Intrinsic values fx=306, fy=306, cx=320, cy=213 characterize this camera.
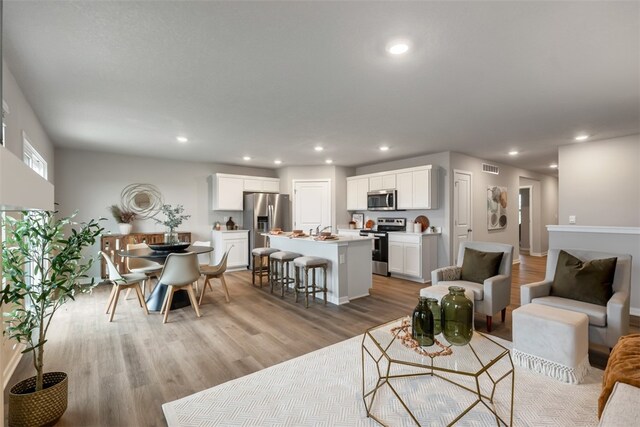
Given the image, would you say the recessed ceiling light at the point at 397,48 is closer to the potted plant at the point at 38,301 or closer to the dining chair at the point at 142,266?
the potted plant at the point at 38,301

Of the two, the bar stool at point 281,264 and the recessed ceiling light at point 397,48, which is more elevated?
the recessed ceiling light at point 397,48

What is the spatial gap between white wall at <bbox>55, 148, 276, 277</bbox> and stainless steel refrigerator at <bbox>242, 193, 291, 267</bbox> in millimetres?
568

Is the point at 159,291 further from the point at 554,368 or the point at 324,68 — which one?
the point at 554,368

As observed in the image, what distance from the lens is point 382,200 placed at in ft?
21.4

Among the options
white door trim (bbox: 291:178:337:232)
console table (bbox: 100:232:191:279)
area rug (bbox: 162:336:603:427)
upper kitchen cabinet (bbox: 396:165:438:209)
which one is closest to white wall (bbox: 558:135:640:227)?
upper kitchen cabinet (bbox: 396:165:438:209)

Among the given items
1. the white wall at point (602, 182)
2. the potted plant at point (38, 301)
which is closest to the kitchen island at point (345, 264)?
the potted plant at point (38, 301)

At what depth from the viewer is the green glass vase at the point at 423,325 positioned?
197cm

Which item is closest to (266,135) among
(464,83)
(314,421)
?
(464,83)

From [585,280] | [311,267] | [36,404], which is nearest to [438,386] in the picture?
[585,280]

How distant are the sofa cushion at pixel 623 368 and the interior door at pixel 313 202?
5761 mm

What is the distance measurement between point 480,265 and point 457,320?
1886 mm

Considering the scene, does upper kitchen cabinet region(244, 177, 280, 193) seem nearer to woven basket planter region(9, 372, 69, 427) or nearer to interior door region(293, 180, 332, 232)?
interior door region(293, 180, 332, 232)

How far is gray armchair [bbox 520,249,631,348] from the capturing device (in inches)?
97.0

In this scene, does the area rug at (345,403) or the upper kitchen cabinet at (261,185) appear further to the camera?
the upper kitchen cabinet at (261,185)
